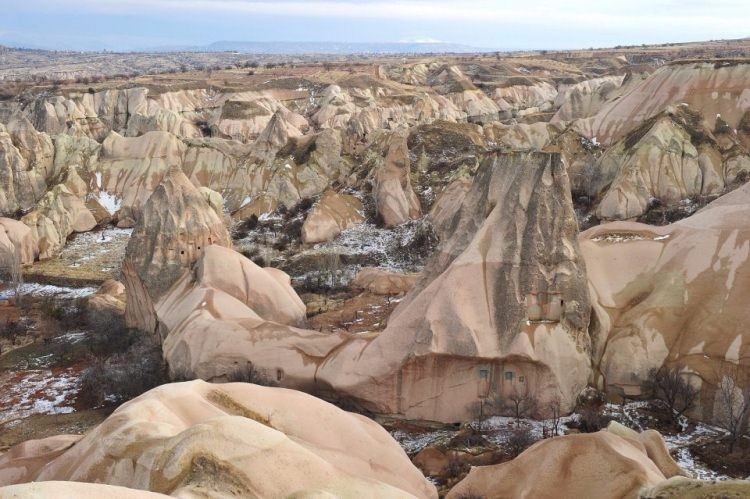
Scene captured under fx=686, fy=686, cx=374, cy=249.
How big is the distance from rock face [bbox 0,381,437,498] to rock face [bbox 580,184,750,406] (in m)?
8.34

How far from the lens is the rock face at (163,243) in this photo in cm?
2736

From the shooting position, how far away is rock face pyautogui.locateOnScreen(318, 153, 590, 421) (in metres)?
20.0

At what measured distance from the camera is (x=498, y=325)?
20281mm

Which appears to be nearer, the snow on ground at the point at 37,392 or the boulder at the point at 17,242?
the snow on ground at the point at 37,392

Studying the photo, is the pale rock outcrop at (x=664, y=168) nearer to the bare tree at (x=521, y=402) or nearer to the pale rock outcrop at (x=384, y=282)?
the pale rock outcrop at (x=384, y=282)

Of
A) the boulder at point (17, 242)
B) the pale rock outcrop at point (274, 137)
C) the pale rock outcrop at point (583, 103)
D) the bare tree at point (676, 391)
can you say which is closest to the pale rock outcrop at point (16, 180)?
the boulder at point (17, 242)

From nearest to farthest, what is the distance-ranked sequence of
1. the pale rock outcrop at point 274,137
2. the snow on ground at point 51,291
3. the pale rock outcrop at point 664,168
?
the snow on ground at point 51,291 < the pale rock outcrop at point 664,168 < the pale rock outcrop at point 274,137

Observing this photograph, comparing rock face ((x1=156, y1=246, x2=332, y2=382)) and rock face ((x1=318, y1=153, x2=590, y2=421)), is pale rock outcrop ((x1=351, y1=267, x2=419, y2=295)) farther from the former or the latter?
rock face ((x1=318, y1=153, x2=590, y2=421))

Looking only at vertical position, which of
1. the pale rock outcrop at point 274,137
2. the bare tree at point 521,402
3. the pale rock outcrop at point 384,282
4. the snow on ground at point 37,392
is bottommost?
the snow on ground at point 37,392

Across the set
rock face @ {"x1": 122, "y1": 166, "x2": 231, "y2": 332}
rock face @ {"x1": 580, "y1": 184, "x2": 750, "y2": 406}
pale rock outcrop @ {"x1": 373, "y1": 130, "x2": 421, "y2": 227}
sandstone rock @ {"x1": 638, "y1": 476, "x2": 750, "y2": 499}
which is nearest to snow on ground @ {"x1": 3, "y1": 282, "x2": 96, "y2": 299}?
rock face @ {"x1": 122, "y1": 166, "x2": 231, "y2": 332}

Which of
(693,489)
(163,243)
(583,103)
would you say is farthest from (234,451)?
(583,103)

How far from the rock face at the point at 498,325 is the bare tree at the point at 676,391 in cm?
215

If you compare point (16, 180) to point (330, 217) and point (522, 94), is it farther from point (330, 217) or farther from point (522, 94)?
point (522, 94)

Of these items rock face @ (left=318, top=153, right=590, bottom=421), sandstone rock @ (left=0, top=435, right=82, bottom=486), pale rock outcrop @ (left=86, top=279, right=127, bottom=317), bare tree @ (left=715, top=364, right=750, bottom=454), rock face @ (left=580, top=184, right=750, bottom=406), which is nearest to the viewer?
sandstone rock @ (left=0, top=435, right=82, bottom=486)
